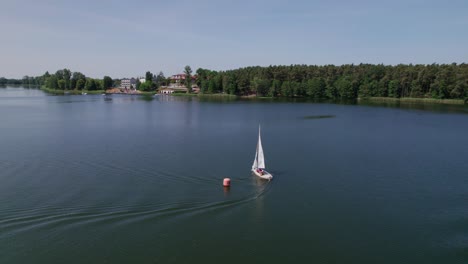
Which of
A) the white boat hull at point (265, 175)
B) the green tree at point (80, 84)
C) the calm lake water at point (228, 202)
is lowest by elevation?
the calm lake water at point (228, 202)

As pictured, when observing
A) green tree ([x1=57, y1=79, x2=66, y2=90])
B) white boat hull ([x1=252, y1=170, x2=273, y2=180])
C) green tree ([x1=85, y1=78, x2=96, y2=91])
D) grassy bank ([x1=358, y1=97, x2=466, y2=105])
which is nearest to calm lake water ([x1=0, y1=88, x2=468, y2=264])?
white boat hull ([x1=252, y1=170, x2=273, y2=180])

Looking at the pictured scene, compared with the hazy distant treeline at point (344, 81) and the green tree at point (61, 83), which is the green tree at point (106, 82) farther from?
the hazy distant treeline at point (344, 81)

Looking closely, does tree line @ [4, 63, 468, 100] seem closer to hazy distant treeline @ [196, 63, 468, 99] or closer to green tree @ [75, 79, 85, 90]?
hazy distant treeline @ [196, 63, 468, 99]

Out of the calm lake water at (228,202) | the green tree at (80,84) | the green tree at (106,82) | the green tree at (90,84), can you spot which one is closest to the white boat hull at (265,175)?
the calm lake water at (228,202)

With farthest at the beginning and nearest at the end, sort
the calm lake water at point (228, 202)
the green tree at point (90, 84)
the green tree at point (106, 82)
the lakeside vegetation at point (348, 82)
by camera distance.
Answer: the green tree at point (106, 82) → the green tree at point (90, 84) → the lakeside vegetation at point (348, 82) → the calm lake water at point (228, 202)

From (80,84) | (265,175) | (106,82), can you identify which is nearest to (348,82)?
(265,175)

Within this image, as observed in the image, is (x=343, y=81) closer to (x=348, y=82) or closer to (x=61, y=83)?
(x=348, y=82)

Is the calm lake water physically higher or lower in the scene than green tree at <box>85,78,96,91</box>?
lower
